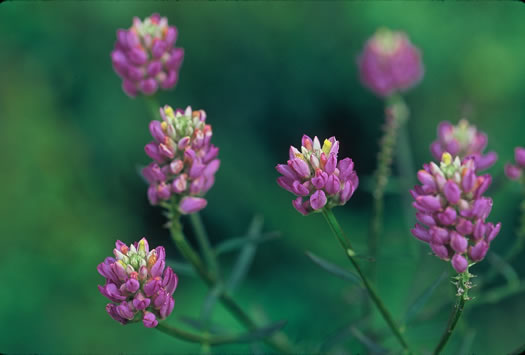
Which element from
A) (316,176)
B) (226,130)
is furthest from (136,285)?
(226,130)

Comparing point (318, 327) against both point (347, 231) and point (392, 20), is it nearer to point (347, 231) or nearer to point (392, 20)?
point (347, 231)

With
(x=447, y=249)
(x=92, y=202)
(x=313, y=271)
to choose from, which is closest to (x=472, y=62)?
(x=313, y=271)

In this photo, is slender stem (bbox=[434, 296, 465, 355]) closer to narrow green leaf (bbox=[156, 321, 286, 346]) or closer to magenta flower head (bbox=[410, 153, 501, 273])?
magenta flower head (bbox=[410, 153, 501, 273])

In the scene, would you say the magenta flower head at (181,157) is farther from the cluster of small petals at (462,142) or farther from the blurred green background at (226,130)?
the blurred green background at (226,130)

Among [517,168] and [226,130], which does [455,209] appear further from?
[226,130]

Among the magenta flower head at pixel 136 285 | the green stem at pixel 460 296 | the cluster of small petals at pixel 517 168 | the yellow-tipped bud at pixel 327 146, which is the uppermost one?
the yellow-tipped bud at pixel 327 146

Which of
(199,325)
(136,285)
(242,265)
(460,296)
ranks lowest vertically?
(199,325)

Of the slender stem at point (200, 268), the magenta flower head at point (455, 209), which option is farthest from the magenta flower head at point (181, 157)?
the magenta flower head at point (455, 209)
